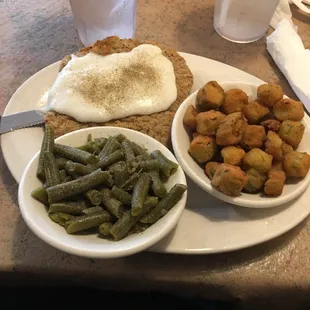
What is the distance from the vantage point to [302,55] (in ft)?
4.49

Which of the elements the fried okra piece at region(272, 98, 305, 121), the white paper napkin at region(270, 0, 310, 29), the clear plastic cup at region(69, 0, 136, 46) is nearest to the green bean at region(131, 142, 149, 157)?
the fried okra piece at region(272, 98, 305, 121)

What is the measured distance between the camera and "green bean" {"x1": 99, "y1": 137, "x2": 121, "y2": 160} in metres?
0.90

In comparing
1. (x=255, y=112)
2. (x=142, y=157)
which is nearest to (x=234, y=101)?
(x=255, y=112)

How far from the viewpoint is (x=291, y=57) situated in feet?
4.48

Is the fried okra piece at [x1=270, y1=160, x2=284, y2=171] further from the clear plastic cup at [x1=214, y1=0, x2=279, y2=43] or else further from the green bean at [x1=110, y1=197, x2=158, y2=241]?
the clear plastic cup at [x1=214, y1=0, x2=279, y2=43]

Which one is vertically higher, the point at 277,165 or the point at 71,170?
the point at 71,170

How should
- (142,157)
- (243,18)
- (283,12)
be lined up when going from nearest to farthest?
1. (142,157)
2. (243,18)
3. (283,12)

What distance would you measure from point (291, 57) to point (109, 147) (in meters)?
0.75

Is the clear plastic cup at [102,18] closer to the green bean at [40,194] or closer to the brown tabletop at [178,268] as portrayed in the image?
the brown tabletop at [178,268]

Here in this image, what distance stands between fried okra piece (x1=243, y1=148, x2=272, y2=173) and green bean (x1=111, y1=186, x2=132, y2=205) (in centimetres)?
27

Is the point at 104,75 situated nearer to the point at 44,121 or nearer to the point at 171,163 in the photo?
the point at 44,121

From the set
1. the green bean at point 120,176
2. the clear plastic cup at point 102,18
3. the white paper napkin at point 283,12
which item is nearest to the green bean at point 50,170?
the green bean at point 120,176

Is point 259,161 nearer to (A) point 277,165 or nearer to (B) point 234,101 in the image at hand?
(A) point 277,165

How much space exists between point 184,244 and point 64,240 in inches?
10.0
